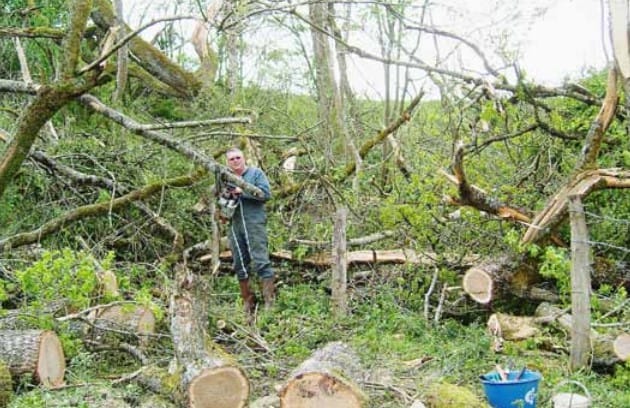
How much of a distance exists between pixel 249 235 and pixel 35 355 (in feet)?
8.92

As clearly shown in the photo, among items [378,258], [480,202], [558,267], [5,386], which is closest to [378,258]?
[378,258]

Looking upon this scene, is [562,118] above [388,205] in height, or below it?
above

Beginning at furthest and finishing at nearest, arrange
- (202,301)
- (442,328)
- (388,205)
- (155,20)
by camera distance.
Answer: (388,205) → (442,328) → (202,301) → (155,20)

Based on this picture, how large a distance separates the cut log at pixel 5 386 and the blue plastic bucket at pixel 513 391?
2956mm

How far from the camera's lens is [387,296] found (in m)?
7.26

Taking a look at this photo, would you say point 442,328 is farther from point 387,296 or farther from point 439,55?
point 439,55

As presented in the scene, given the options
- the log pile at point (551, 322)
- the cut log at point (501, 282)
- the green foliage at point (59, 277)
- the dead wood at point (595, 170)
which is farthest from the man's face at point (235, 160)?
the dead wood at point (595, 170)

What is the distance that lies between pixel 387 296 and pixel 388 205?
90cm

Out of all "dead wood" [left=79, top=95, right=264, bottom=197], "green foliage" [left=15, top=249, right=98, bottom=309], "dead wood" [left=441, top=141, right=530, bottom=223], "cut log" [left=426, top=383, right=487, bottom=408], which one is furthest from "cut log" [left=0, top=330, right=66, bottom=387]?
"dead wood" [left=441, top=141, right=530, bottom=223]

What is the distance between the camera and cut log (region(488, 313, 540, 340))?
6.00 m

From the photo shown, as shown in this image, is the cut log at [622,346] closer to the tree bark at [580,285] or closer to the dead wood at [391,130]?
the tree bark at [580,285]

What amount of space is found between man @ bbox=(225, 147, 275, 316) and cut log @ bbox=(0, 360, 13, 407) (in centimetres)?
291

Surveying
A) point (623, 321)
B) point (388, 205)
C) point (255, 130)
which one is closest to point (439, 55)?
point (255, 130)

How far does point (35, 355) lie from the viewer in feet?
17.0
